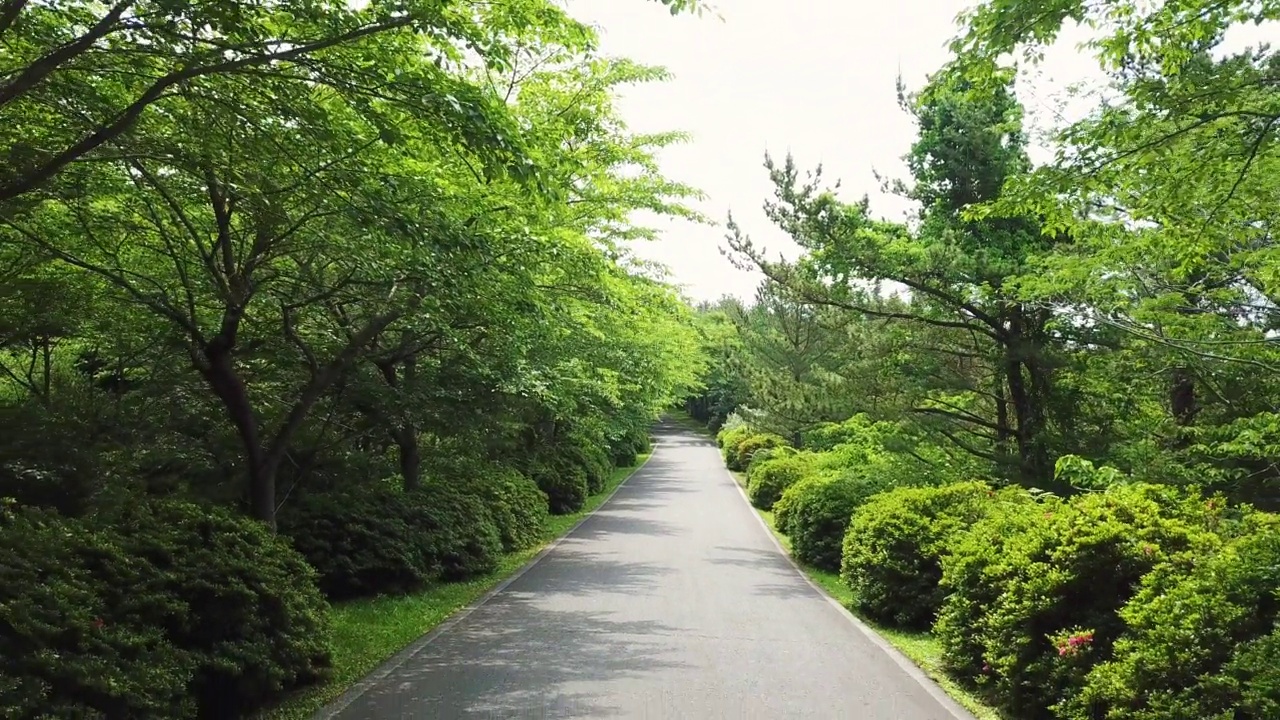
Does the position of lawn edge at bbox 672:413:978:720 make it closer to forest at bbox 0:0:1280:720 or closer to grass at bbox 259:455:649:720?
forest at bbox 0:0:1280:720

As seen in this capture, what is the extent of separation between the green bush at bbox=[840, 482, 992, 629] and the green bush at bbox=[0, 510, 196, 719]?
7.32m

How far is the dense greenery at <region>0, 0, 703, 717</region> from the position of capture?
15.7 ft

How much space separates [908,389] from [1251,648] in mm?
10668

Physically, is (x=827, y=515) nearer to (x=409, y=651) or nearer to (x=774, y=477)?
(x=409, y=651)

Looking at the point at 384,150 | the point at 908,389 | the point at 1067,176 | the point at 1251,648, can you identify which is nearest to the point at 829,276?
the point at 908,389

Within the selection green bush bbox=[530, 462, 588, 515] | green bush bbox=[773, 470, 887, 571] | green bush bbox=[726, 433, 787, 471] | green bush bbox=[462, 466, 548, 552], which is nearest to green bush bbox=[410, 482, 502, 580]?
green bush bbox=[462, 466, 548, 552]

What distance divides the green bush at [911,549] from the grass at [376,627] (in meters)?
5.06

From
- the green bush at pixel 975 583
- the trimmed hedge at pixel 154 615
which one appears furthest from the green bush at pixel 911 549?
the trimmed hedge at pixel 154 615

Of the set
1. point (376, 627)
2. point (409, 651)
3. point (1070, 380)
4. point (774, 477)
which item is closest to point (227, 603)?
point (409, 651)

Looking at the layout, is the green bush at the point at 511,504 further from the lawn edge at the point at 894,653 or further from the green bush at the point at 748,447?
the green bush at the point at 748,447

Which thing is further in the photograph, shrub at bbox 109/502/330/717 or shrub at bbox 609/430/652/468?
shrub at bbox 609/430/652/468

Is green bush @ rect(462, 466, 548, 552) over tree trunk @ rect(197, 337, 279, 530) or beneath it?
beneath

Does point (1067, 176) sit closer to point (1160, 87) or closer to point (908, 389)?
point (1160, 87)

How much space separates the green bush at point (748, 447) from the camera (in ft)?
107
